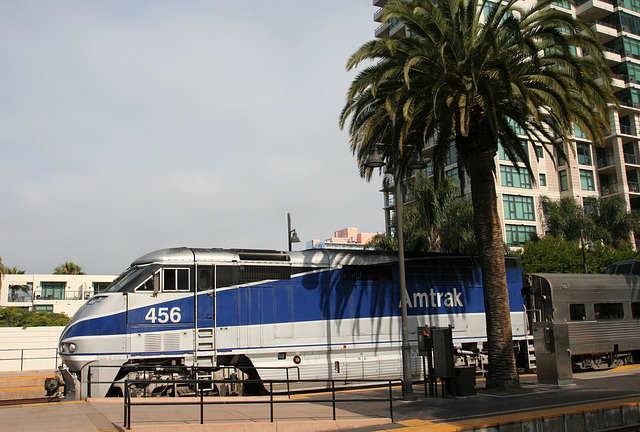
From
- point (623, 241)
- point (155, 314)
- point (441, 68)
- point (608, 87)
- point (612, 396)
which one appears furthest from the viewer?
point (623, 241)

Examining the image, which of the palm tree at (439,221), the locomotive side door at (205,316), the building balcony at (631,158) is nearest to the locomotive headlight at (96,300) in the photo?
the locomotive side door at (205,316)

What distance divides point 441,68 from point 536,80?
2.92m

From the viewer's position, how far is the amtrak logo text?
17938 mm

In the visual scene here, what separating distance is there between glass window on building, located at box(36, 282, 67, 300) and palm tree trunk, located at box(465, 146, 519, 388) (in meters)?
55.6

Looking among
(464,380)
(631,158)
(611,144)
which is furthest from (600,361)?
(631,158)

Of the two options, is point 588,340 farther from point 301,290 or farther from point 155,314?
point 155,314

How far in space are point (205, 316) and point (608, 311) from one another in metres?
15.5

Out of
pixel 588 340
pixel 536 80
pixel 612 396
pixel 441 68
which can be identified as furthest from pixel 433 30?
pixel 588 340

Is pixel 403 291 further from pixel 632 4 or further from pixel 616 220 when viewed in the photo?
pixel 632 4

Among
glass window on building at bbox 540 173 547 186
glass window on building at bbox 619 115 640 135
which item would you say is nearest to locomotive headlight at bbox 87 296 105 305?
glass window on building at bbox 540 173 547 186

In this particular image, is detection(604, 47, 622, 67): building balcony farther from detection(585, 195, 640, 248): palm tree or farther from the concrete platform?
the concrete platform

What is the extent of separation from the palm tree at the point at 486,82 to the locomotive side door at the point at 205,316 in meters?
6.53

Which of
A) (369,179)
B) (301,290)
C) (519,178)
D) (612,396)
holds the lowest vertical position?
(612,396)

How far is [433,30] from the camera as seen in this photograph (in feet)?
52.3
